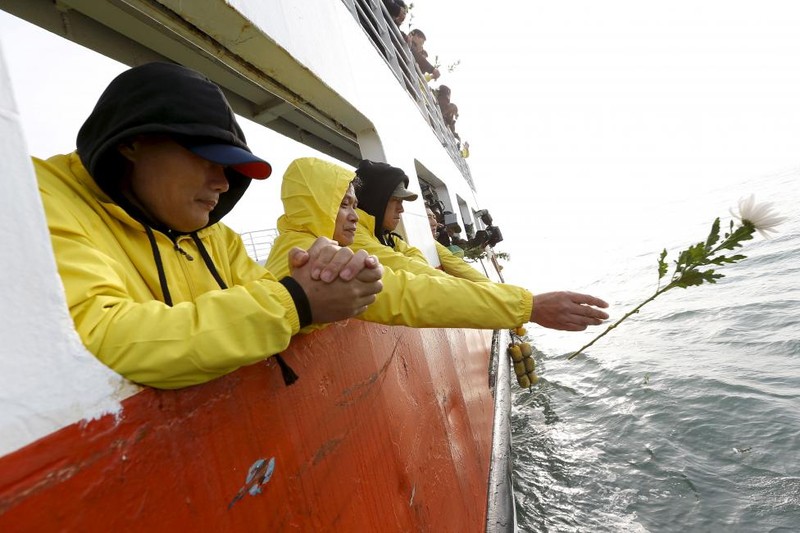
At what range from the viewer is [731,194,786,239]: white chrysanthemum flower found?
6.06 ft

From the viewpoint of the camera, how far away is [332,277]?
1111 millimetres

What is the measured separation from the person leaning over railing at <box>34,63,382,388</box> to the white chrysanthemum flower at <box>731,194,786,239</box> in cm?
174

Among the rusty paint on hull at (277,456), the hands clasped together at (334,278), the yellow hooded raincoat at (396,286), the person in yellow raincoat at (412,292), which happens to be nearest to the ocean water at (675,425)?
the rusty paint on hull at (277,456)

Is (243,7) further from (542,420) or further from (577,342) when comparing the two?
(577,342)

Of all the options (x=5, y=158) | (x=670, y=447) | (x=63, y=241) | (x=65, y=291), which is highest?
(x=5, y=158)

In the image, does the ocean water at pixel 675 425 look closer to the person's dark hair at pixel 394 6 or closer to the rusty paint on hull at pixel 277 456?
the rusty paint on hull at pixel 277 456

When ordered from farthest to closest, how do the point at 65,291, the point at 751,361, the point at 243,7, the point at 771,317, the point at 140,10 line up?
the point at 771,317 → the point at 751,361 → the point at 243,7 → the point at 140,10 → the point at 65,291

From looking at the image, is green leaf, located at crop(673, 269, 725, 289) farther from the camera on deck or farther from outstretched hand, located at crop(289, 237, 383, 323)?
the camera on deck

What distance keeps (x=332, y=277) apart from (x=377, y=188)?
213 centimetres

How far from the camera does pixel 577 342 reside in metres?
8.91

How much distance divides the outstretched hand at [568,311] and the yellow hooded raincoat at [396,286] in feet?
0.20

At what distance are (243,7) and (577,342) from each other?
28.0 feet

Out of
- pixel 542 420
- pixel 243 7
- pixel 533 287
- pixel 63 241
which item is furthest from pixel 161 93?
pixel 533 287

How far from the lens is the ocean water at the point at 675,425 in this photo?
3.32m
